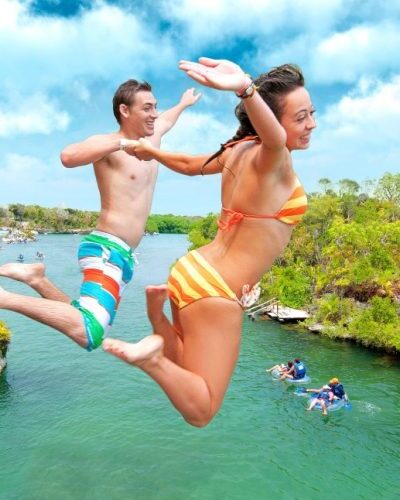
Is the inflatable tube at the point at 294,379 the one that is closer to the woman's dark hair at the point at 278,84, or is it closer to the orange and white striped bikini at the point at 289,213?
the orange and white striped bikini at the point at 289,213

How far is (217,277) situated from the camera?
2143 mm

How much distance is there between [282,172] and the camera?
2025 millimetres

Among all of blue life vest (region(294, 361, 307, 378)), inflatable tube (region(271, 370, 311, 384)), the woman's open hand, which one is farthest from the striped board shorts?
inflatable tube (region(271, 370, 311, 384))

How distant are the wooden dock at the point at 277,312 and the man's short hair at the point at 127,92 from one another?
22.9m

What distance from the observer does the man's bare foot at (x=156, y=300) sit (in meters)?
2.13

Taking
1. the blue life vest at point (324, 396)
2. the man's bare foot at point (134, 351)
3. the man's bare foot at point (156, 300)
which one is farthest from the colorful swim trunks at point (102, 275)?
the blue life vest at point (324, 396)

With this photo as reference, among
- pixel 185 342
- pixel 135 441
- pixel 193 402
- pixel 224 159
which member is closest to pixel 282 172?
pixel 224 159

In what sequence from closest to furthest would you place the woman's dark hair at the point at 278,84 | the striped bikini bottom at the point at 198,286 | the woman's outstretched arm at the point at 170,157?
1. the woman's dark hair at the point at 278,84
2. the striped bikini bottom at the point at 198,286
3. the woman's outstretched arm at the point at 170,157

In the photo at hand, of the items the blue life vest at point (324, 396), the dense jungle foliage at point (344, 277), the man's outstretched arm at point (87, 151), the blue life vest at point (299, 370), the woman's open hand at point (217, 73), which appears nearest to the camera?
the woman's open hand at point (217, 73)

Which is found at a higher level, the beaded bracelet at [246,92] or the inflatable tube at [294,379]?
the beaded bracelet at [246,92]

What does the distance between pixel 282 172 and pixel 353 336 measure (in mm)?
21691

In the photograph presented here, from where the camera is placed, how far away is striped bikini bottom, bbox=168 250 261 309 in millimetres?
2129

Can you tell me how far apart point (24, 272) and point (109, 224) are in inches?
22.5

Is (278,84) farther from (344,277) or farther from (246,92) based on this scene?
(344,277)
